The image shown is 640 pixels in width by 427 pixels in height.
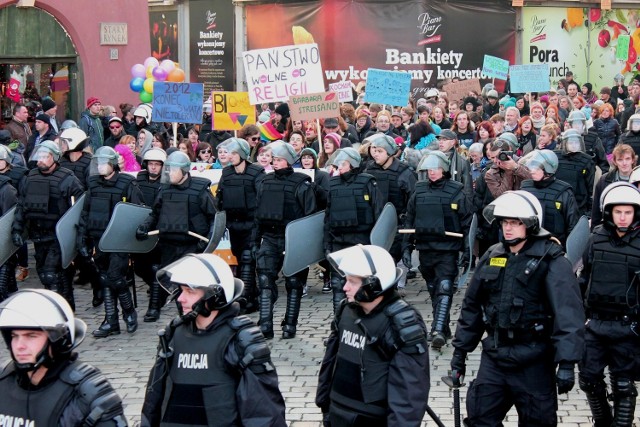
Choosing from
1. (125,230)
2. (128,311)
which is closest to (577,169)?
(125,230)

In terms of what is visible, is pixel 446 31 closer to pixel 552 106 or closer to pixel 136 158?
pixel 552 106

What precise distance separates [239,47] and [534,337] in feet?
76.4

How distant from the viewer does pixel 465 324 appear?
7254 millimetres

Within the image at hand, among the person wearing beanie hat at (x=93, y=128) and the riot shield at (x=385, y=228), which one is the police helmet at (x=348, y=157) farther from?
the person wearing beanie hat at (x=93, y=128)

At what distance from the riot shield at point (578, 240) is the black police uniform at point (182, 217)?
11.8 ft

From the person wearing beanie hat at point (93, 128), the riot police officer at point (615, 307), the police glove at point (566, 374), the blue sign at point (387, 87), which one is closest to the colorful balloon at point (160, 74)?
the person wearing beanie hat at point (93, 128)

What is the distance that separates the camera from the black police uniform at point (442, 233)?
1056 centimetres

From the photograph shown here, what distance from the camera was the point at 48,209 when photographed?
39.1 feet

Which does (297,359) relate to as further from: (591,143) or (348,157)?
(591,143)

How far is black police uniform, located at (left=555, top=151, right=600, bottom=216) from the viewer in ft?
40.7

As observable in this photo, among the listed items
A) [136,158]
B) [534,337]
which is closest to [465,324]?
[534,337]

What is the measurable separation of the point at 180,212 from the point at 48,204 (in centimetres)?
147

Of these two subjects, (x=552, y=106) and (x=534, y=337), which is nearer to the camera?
(x=534, y=337)

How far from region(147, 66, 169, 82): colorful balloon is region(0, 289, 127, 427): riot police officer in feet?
48.8
